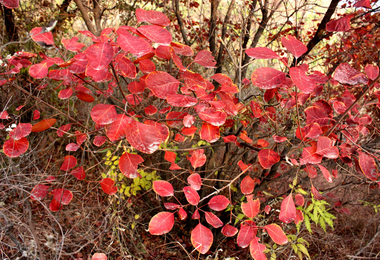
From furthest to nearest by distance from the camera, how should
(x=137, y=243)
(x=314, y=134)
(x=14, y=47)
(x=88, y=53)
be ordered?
1. (x=14, y=47)
2. (x=137, y=243)
3. (x=314, y=134)
4. (x=88, y=53)

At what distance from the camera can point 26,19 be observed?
313 centimetres

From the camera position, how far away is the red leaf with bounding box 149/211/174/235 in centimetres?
88

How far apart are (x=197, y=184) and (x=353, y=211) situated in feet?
9.58

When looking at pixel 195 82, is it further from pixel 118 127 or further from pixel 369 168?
pixel 369 168

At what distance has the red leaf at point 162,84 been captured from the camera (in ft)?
2.57

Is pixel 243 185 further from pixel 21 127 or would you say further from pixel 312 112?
pixel 21 127

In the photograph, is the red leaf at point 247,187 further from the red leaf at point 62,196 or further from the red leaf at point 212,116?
the red leaf at point 62,196

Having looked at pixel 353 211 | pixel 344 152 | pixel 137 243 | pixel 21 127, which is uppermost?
pixel 344 152

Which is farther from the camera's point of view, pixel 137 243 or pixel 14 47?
pixel 14 47

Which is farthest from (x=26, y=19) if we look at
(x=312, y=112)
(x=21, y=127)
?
(x=312, y=112)

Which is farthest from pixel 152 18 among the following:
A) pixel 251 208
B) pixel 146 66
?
pixel 251 208

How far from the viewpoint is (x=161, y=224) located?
89 cm

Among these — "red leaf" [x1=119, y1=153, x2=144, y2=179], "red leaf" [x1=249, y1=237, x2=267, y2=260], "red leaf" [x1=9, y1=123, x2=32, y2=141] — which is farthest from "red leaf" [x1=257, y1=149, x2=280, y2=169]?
"red leaf" [x1=9, y1=123, x2=32, y2=141]

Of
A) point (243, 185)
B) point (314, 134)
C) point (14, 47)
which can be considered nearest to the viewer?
point (314, 134)
